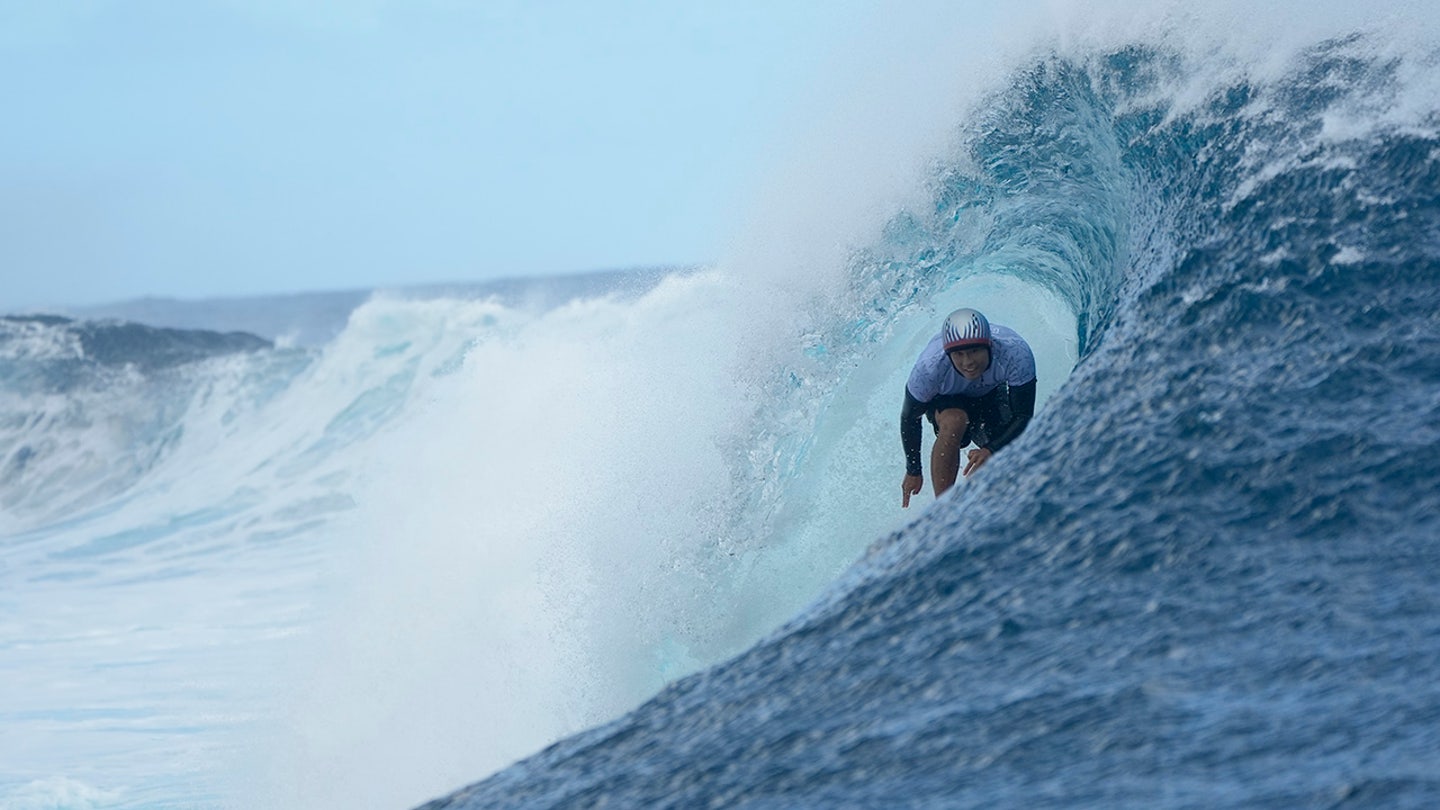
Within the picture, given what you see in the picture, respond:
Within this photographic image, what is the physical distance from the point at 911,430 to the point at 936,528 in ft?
5.60

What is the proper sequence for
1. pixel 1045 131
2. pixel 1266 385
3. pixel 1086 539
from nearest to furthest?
pixel 1086 539
pixel 1266 385
pixel 1045 131

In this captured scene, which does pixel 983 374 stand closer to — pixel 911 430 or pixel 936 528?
pixel 911 430

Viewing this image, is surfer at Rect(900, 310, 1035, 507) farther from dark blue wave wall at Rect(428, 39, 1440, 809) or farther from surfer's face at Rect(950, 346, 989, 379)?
dark blue wave wall at Rect(428, 39, 1440, 809)

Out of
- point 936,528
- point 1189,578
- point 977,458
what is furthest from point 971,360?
point 1189,578

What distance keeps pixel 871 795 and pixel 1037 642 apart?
57cm

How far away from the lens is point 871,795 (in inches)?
104

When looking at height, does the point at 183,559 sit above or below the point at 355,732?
above

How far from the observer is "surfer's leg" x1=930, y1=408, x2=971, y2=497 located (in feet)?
17.1

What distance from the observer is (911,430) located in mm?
5414

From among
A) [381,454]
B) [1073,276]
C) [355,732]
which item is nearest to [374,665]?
[355,732]

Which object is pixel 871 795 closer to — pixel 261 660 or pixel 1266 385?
pixel 1266 385

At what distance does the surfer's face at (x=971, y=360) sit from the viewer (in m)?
5.04

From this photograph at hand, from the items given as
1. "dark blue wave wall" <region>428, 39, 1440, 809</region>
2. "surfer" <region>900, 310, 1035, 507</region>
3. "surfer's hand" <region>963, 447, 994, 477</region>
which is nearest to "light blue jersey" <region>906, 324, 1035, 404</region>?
"surfer" <region>900, 310, 1035, 507</region>

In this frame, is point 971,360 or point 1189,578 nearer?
point 1189,578
